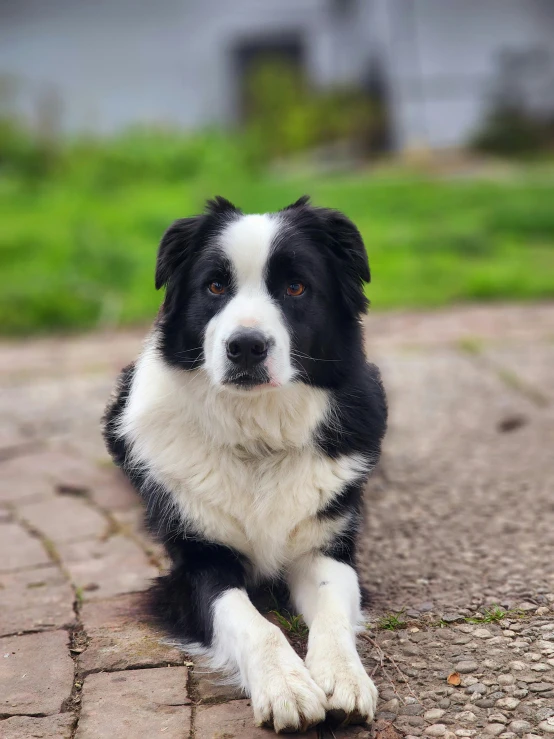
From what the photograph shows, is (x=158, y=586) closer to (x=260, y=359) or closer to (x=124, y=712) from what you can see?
(x=124, y=712)

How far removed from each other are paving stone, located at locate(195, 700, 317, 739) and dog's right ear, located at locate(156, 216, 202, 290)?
128 centimetres

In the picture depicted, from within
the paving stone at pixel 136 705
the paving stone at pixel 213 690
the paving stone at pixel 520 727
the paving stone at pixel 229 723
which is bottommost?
the paving stone at pixel 520 727

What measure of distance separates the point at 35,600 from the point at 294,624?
0.88 metres

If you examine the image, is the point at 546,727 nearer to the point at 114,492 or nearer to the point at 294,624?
the point at 294,624

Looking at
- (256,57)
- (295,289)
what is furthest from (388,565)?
(256,57)

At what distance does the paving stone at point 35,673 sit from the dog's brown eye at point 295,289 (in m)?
1.18

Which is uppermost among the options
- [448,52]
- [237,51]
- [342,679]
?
[237,51]

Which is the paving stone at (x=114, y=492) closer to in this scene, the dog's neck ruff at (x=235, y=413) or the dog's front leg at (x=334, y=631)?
the dog's neck ruff at (x=235, y=413)

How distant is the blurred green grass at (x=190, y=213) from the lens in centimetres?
705

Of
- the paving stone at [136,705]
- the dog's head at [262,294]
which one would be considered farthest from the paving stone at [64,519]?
the paving stone at [136,705]

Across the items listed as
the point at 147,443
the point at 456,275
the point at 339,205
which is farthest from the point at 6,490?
the point at 339,205

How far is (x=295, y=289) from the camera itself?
107 inches

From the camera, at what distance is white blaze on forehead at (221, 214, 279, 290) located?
8.75 feet

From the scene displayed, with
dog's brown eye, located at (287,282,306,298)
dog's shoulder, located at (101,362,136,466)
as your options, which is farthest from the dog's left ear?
dog's shoulder, located at (101,362,136,466)
